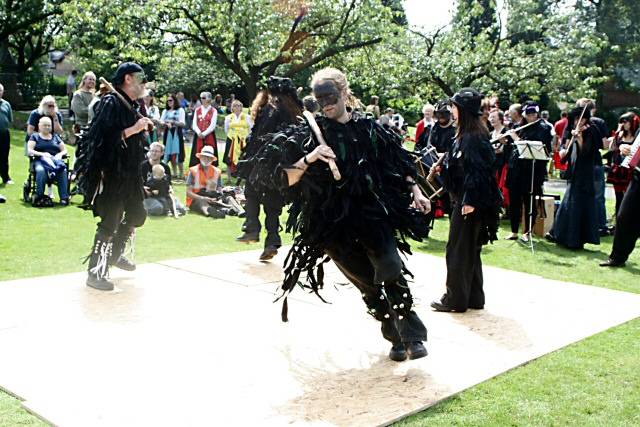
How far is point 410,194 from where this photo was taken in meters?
5.03

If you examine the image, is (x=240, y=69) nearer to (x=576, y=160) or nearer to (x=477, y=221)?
(x=576, y=160)

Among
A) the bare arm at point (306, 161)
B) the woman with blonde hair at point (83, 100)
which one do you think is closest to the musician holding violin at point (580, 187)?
the bare arm at point (306, 161)

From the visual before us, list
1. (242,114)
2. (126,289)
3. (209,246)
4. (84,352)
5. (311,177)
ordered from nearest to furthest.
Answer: (311,177) → (84,352) → (126,289) → (209,246) → (242,114)

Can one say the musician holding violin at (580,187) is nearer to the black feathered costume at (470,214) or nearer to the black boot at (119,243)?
the black feathered costume at (470,214)

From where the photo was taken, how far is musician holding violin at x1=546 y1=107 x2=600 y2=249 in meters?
9.98

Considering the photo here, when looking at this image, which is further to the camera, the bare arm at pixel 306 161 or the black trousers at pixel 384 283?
the black trousers at pixel 384 283

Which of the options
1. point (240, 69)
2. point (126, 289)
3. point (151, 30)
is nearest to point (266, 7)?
point (240, 69)

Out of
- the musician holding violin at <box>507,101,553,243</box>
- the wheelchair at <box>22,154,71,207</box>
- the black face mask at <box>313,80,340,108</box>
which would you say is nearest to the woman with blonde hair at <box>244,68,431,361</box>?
the black face mask at <box>313,80,340,108</box>

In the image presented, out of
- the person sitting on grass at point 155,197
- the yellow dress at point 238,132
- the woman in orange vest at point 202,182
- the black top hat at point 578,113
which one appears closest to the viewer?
the black top hat at point 578,113

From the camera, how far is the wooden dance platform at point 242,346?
419 cm

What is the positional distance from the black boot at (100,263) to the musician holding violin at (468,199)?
3029mm

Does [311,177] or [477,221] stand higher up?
[311,177]

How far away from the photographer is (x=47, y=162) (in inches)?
484

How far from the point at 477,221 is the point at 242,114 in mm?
10857
